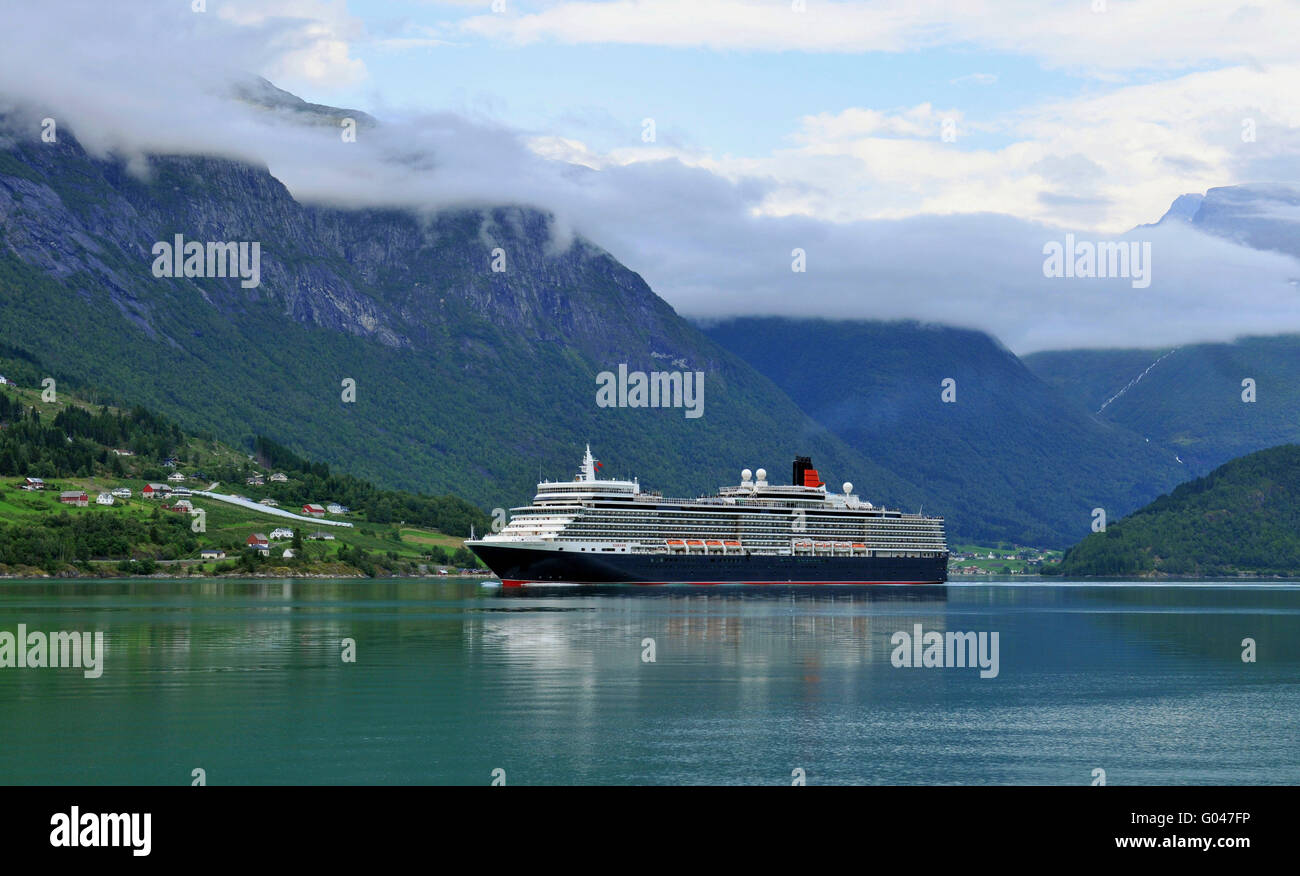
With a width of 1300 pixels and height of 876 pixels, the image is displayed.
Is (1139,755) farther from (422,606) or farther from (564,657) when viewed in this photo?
(422,606)

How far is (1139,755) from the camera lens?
177 ft

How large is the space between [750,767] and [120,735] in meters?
23.0

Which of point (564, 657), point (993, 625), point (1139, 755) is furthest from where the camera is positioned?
point (993, 625)

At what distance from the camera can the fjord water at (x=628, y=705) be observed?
50.4 metres

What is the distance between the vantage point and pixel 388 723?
58.3 meters

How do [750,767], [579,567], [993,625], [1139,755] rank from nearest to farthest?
1. [750,767]
2. [1139,755]
3. [993,625]
4. [579,567]

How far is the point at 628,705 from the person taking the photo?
63.8 m

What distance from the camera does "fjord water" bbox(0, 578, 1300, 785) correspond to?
50.4 metres
